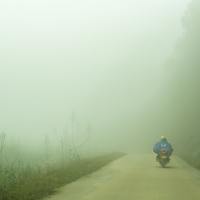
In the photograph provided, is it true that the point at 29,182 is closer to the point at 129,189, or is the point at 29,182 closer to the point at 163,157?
the point at 129,189

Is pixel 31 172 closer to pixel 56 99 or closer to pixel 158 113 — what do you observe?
pixel 158 113

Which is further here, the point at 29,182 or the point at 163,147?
the point at 163,147

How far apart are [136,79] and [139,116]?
850 inches

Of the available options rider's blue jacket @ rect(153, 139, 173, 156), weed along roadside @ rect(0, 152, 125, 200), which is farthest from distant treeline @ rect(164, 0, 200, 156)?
weed along roadside @ rect(0, 152, 125, 200)

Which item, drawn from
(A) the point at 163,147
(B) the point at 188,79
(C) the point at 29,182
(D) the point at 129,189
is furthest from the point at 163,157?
(B) the point at 188,79

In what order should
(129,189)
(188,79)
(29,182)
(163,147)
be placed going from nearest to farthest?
(29,182) < (129,189) < (163,147) < (188,79)

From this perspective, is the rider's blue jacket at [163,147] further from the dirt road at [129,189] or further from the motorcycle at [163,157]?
the dirt road at [129,189]

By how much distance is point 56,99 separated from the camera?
384 feet

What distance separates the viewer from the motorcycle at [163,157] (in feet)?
61.7

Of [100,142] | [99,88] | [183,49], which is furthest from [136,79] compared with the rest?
[183,49]

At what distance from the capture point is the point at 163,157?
62.2ft

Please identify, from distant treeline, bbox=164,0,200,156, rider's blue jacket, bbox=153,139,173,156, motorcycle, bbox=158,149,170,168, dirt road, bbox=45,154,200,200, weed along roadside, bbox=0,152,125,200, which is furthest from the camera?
distant treeline, bbox=164,0,200,156

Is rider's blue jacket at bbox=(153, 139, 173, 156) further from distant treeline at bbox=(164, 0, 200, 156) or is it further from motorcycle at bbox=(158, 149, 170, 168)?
distant treeline at bbox=(164, 0, 200, 156)

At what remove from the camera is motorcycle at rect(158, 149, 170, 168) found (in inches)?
741
